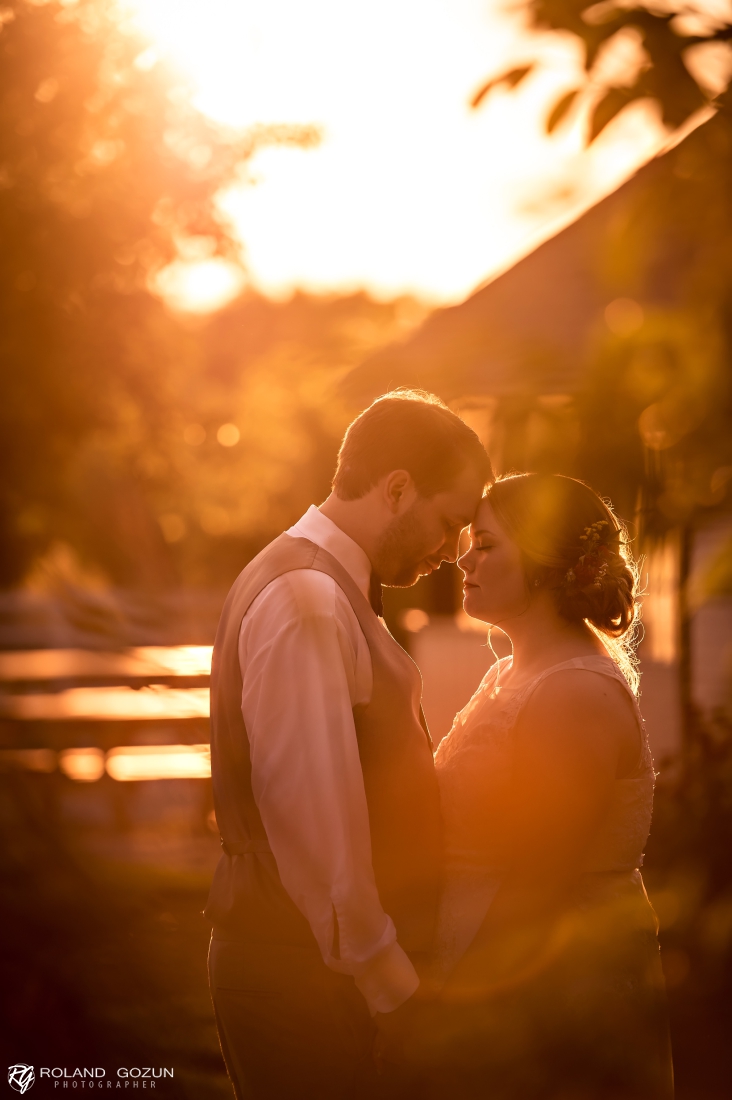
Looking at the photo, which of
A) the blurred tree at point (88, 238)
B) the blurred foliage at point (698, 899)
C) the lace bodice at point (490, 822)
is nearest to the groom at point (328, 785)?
the lace bodice at point (490, 822)

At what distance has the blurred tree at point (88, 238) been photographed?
1565 centimetres

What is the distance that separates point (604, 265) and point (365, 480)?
71.3 inches

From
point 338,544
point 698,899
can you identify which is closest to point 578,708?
point 338,544

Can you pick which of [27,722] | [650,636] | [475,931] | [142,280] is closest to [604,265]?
[475,931]

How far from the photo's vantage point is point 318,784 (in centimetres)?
258

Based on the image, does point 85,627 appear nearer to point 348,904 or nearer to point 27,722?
point 27,722

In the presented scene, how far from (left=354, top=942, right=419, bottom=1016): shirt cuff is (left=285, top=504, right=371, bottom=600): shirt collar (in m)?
0.93

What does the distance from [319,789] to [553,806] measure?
31.4 inches

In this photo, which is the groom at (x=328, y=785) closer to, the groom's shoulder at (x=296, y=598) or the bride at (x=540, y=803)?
the groom's shoulder at (x=296, y=598)

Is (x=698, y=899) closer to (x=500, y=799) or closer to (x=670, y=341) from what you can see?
(x=670, y=341)

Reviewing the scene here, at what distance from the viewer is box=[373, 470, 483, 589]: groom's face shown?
3072 millimetres

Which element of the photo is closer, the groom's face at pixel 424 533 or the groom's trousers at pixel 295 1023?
the groom's trousers at pixel 295 1023

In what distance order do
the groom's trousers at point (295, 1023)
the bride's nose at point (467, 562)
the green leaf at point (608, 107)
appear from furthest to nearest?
the bride's nose at point (467, 562) < the groom's trousers at point (295, 1023) < the green leaf at point (608, 107)

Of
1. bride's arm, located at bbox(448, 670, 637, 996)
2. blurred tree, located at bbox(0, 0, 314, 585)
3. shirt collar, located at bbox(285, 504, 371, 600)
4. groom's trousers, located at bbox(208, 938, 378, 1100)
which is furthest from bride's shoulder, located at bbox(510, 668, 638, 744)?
blurred tree, located at bbox(0, 0, 314, 585)
